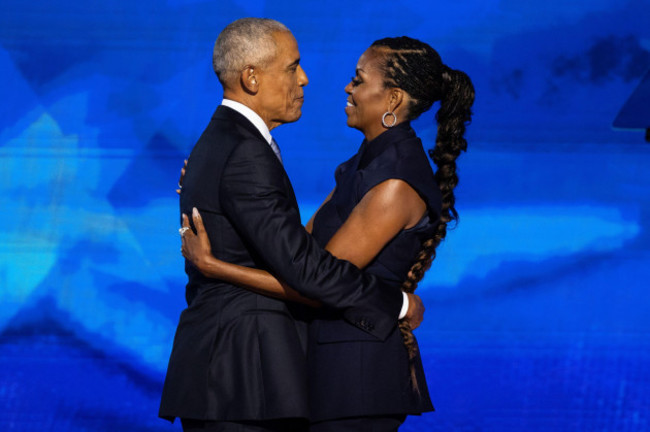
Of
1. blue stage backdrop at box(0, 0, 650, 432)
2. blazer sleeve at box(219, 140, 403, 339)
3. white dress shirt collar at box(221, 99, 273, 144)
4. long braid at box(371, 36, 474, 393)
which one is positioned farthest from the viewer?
blue stage backdrop at box(0, 0, 650, 432)

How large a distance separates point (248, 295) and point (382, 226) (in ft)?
1.04

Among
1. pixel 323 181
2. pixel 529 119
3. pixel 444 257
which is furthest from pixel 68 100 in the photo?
pixel 529 119

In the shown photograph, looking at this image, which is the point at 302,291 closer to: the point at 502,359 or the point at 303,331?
the point at 303,331

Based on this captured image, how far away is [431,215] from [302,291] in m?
0.40

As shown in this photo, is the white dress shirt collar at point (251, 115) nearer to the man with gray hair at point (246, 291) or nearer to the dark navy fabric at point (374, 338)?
the man with gray hair at point (246, 291)

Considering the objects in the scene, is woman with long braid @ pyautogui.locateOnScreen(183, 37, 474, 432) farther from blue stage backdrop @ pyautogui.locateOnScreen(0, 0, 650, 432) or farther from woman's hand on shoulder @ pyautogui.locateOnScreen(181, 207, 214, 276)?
blue stage backdrop @ pyautogui.locateOnScreen(0, 0, 650, 432)

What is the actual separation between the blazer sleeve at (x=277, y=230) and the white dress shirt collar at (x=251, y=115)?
85 millimetres

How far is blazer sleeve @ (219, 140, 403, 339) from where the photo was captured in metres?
1.78

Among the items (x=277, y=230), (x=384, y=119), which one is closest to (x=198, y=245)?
(x=277, y=230)

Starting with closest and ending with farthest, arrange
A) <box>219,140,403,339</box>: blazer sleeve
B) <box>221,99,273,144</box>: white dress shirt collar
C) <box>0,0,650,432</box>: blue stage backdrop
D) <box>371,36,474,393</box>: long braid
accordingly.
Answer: <box>219,140,403,339</box>: blazer sleeve
<box>221,99,273,144</box>: white dress shirt collar
<box>371,36,474,393</box>: long braid
<box>0,0,650,432</box>: blue stage backdrop

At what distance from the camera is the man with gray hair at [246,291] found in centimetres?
180

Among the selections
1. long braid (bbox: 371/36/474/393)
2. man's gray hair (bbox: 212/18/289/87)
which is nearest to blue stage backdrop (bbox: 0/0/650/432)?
long braid (bbox: 371/36/474/393)

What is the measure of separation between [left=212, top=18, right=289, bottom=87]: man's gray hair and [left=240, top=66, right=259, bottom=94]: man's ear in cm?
1

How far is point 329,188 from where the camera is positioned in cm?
366
